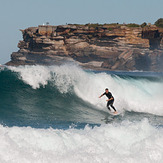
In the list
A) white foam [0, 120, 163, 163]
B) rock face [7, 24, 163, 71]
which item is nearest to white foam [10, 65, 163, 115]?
white foam [0, 120, 163, 163]

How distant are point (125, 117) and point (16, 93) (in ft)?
18.3

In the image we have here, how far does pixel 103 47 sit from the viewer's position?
328 feet

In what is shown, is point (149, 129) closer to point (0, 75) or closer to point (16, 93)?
point (16, 93)

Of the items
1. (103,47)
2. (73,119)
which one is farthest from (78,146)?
(103,47)

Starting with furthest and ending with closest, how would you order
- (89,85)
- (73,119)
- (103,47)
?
(103,47)
(89,85)
(73,119)

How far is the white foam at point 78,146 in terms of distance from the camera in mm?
8461

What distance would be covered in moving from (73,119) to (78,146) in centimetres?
598

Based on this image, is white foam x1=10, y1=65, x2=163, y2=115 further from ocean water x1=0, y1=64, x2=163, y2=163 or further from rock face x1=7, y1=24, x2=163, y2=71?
rock face x1=7, y1=24, x2=163, y2=71

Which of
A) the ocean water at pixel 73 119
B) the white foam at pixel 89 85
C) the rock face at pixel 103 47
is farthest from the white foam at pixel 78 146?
the rock face at pixel 103 47

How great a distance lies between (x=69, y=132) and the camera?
33.8 ft

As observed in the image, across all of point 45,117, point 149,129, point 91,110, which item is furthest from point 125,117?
point 149,129

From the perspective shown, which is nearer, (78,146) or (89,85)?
(78,146)

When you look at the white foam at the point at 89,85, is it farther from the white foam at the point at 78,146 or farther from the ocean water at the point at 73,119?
the white foam at the point at 78,146

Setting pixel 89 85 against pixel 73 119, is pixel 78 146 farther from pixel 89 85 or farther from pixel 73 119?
pixel 89 85
